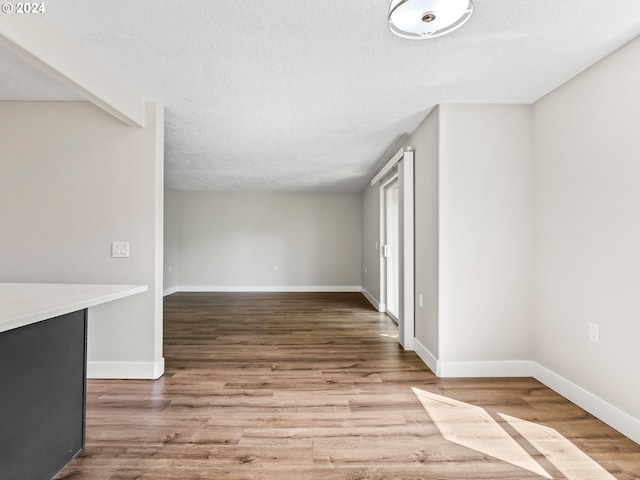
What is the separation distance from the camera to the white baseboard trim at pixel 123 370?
259 cm

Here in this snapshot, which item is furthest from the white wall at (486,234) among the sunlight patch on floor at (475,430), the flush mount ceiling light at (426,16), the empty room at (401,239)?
the flush mount ceiling light at (426,16)

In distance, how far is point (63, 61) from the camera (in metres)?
1.80

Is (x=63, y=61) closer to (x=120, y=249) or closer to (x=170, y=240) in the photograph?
(x=120, y=249)

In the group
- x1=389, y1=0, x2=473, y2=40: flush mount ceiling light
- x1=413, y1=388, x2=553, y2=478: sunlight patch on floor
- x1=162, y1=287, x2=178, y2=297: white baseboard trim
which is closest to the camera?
x1=389, y1=0, x2=473, y2=40: flush mount ceiling light

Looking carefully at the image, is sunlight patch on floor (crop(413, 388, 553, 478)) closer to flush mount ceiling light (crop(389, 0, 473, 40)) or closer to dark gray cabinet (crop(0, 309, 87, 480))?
dark gray cabinet (crop(0, 309, 87, 480))

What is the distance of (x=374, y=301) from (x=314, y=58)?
4.51 metres

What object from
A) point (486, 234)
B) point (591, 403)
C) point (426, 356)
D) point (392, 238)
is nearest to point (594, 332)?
point (591, 403)

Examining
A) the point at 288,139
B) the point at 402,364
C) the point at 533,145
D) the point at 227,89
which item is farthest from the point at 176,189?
the point at 533,145

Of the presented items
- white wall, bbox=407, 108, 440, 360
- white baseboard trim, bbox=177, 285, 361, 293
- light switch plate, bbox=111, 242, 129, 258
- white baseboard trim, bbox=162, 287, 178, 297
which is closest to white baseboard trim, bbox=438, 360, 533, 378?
white wall, bbox=407, 108, 440, 360

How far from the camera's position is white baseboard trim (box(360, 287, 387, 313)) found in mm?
5227

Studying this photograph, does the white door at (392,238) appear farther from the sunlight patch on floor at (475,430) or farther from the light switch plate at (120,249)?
the light switch plate at (120,249)

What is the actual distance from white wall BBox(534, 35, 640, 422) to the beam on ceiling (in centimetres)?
318

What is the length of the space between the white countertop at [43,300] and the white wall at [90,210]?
36.8 inches

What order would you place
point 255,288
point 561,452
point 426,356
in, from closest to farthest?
point 561,452 < point 426,356 < point 255,288
